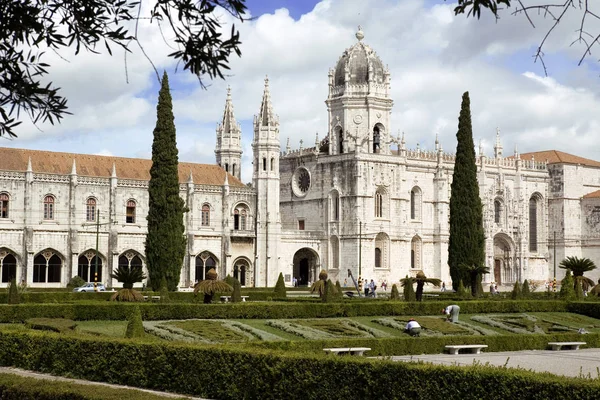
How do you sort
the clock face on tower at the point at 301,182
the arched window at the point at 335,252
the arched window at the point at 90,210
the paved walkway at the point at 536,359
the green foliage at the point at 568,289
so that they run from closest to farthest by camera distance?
the paved walkway at the point at 536,359, the green foliage at the point at 568,289, the arched window at the point at 90,210, the arched window at the point at 335,252, the clock face on tower at the point at 301,182

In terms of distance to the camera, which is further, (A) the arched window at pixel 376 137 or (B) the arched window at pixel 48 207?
(A) the arched window at pixel 376 137

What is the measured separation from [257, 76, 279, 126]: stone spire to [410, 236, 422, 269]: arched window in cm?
1576

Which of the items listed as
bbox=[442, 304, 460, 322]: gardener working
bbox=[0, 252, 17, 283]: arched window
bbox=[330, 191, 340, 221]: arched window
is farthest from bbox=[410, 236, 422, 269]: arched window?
bbox=[442, 304, 460, 322]: gardener working

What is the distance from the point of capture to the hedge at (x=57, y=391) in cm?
1655

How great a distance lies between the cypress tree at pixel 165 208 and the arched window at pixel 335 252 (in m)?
27.2

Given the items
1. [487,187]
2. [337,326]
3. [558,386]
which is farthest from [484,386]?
[487,187]

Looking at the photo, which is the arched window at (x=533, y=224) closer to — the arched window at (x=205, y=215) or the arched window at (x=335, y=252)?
the arched window at (x=335, y=252)

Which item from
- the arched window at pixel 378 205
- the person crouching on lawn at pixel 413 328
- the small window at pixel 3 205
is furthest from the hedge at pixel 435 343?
the arched window at pixel 378 205

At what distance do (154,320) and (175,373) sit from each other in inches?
518

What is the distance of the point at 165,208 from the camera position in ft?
164

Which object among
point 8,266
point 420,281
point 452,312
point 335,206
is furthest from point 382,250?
point 452,312

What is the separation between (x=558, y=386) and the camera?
48.4ft

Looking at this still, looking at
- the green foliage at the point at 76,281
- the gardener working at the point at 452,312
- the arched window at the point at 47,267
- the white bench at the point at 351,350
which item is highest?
the arched window at the point at 47,267

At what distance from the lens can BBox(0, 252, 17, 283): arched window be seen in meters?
60.6
